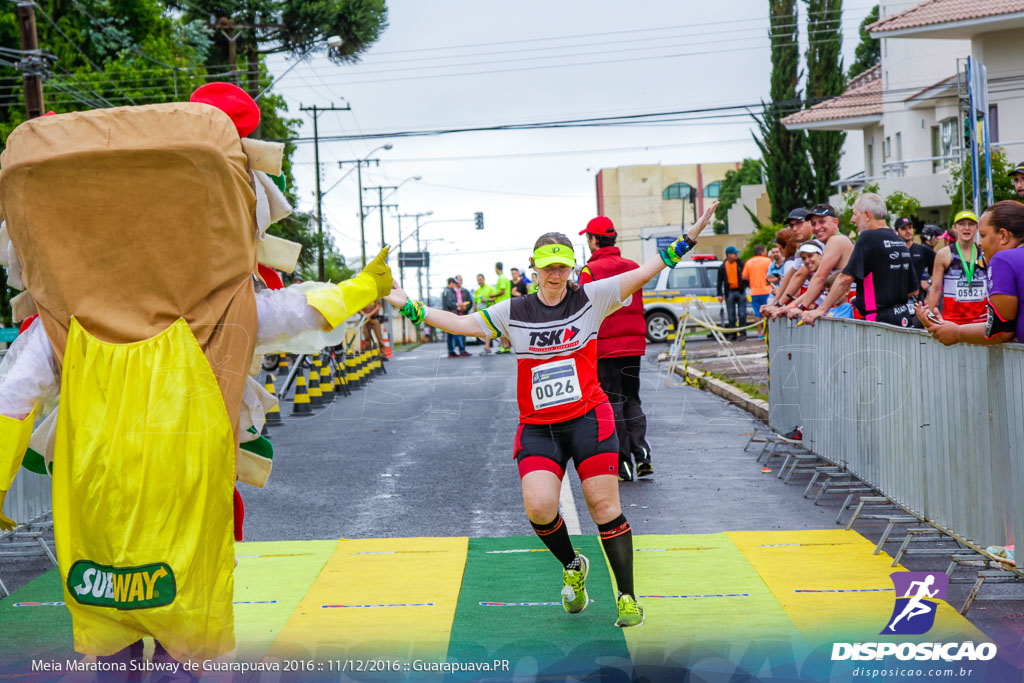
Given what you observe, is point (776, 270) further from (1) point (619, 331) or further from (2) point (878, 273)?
(1) point (619, 331)

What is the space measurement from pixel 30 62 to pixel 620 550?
61.4 ft

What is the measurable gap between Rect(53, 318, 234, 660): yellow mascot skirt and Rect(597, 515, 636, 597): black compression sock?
2.16 metres

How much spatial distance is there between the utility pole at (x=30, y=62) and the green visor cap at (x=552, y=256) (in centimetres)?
1758

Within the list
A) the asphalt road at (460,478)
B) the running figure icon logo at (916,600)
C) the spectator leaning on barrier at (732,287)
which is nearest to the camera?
the running figure icon logo at (916,600)

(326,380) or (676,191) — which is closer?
(326,380)

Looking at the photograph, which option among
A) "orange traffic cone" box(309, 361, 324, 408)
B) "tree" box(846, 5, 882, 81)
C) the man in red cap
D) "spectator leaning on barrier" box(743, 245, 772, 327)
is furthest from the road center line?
"tree" box(846, 5, 882, 81)

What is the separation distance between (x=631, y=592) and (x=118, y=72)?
32.1m

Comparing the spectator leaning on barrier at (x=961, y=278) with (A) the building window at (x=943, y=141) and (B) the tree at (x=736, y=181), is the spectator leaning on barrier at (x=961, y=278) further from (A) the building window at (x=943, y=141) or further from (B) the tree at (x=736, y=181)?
(B) the tree at (x=736, y=181)

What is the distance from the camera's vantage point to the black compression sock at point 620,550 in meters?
5.83

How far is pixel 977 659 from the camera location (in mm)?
5113

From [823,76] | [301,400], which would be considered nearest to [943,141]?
[823,76]

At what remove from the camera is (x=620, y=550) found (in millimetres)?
5832

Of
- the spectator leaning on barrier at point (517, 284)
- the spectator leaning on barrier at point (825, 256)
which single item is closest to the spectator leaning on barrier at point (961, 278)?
the spectator leaning on barrier at point (825, 256)

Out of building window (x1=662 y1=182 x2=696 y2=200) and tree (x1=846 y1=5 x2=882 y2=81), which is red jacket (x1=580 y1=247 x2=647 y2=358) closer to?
tree (x1=846 y1=5 x2=882 y2=81)
